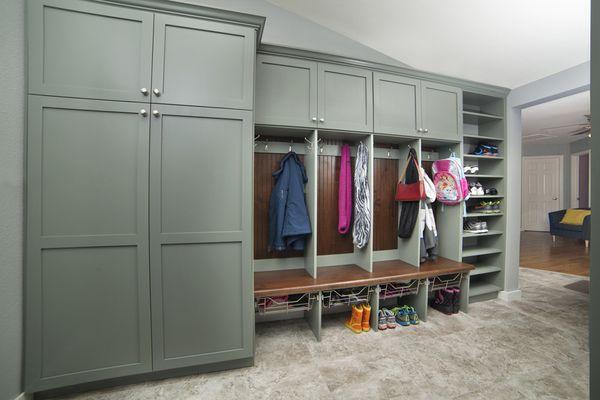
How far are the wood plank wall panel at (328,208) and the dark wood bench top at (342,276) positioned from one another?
202 millimetres

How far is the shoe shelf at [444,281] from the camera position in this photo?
94.8 inches

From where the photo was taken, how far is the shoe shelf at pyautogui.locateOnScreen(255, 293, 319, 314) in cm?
Answer: 198

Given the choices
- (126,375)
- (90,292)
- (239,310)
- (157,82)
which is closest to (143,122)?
(157,82)

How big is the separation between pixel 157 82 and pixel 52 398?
1.93m

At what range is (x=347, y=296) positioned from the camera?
84.9 inches

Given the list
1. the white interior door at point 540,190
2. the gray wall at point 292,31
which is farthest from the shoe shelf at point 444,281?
the white interior door at point 540,190

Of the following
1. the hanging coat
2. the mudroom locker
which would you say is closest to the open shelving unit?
the hanging coat

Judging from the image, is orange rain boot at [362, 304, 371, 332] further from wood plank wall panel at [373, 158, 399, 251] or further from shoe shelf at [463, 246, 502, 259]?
shoe shelf at [463, 246, 502, 259]

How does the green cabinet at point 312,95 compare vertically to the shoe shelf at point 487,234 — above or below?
above

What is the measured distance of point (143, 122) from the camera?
152 cm

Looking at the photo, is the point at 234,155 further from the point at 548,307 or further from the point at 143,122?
the point at 548,307

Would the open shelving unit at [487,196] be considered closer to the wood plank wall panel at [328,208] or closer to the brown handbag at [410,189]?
the brown handbag at [410,189]

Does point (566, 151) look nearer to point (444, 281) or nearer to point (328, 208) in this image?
point (444, 281)

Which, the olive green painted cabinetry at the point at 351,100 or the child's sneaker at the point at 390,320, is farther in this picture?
the child's sneaker at the point at 390,320
